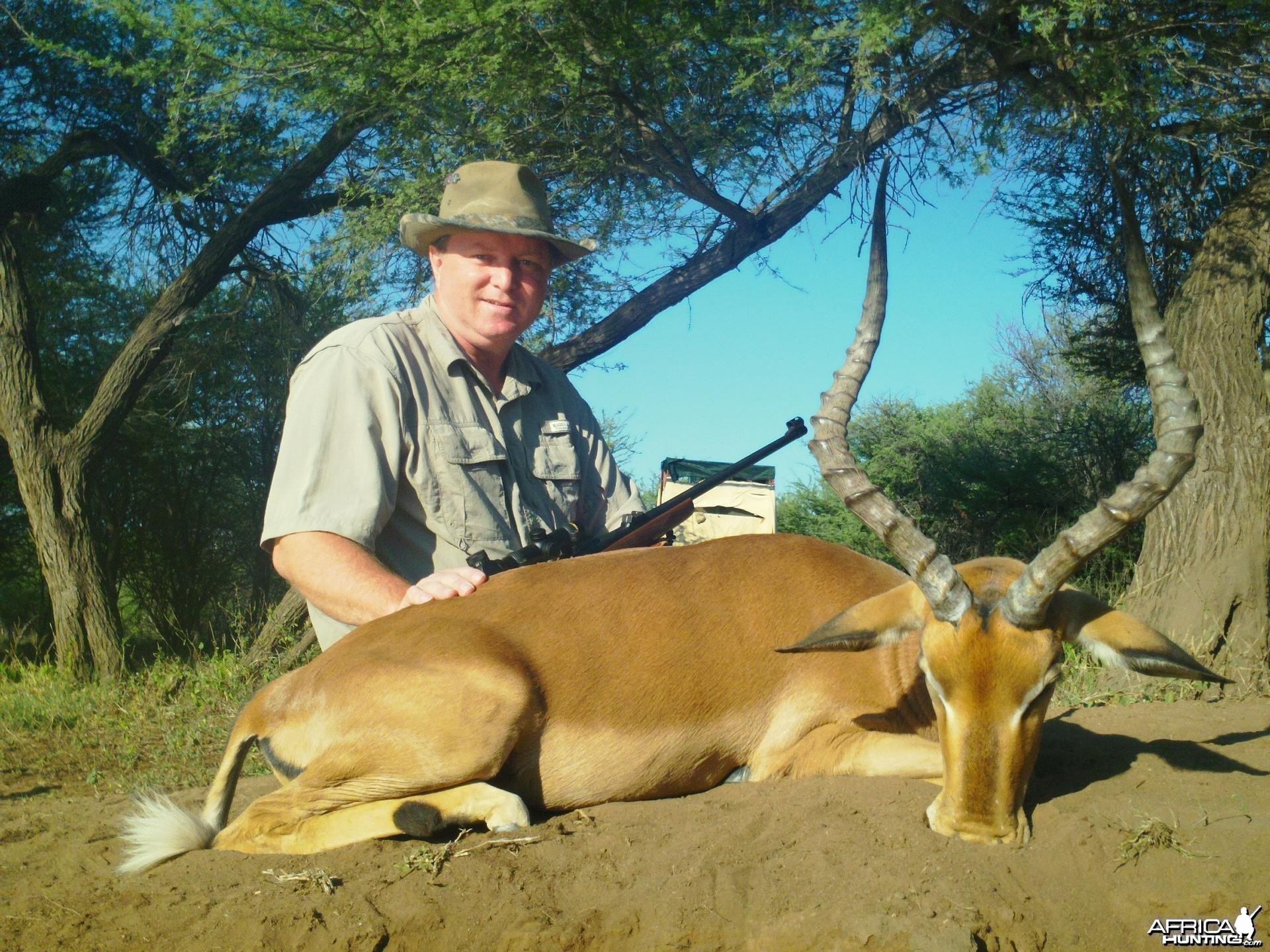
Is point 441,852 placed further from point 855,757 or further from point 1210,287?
point 1210,287

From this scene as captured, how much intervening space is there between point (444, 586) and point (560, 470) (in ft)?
4.65

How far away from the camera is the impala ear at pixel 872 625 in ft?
12.7

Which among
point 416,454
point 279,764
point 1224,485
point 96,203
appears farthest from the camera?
point 96,203

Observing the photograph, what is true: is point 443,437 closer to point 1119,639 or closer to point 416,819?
point 416,819

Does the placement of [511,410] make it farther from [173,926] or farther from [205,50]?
[205,50]

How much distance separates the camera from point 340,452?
15.3ft

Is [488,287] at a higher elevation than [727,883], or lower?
higher

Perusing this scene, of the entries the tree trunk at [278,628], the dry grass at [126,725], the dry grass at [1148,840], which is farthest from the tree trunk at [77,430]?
the dry grass at [1148,840]

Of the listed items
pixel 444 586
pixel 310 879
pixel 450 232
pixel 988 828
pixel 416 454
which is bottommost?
pixel 310 879

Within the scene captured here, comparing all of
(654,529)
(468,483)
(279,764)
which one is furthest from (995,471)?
(279,764)

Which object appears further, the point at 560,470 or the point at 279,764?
the point at 560,470

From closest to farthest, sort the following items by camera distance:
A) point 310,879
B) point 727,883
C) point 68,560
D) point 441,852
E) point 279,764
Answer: point 727,883
point 310,879
point 441,852
point 279,764
point 68,560

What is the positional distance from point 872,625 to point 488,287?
241 cm

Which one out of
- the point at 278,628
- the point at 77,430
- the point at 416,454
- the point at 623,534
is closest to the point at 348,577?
the point at 416,454
